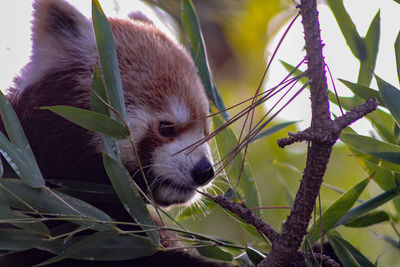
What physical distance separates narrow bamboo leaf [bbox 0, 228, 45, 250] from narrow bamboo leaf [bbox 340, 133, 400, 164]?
844mm

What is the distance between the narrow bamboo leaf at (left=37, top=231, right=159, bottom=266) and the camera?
1285 millimetres

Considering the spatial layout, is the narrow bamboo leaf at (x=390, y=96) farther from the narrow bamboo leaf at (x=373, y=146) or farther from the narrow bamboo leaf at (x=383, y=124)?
the narrow bamboo leaf at (x=383, y=124)

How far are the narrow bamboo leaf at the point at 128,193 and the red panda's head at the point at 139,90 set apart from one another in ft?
1.68

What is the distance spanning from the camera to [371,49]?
154 cm

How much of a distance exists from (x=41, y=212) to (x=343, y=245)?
91cm

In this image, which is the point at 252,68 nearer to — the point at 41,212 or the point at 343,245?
the point at 343,245

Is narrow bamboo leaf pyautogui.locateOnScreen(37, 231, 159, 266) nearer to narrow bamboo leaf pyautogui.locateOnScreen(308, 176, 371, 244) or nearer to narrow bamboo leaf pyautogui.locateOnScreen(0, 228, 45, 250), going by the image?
Result: narrow bamboo leaf pyautogui.locateOnScreen(0, 228, 45, 250)

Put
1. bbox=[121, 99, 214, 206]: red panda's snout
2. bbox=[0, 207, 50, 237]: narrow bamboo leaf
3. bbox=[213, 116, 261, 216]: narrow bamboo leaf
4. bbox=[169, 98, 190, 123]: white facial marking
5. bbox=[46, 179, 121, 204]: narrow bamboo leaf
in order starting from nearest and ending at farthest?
bbox=[0, 207, 50, 237]: narrow bamboo leaf → bbox=[46, 179, 121, 204]: narrow bamboo leaf → bbox=[213, 116, 261, 216]: narrow bamboo leaf → bbox=[121, 99, 214, 206]: red panda's snout → bbox=[169, 98, 190, 123]: white facial marking

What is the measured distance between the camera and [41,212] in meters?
1.35

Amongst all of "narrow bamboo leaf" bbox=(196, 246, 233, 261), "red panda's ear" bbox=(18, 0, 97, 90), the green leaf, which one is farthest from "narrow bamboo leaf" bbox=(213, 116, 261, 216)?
"red panda's ear" bbox=(18, 0, 97, 90)

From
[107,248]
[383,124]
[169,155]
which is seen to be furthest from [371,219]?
[107,248]

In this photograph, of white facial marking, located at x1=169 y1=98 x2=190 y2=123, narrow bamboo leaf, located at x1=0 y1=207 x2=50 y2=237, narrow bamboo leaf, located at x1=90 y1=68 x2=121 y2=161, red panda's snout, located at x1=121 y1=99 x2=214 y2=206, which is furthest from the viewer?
white facial marking, located at x1=169 y1=98 x2=190 y2=123

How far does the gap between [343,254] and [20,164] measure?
3.20 feet

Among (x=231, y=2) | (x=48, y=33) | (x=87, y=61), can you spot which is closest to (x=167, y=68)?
(x=87, y=61)
